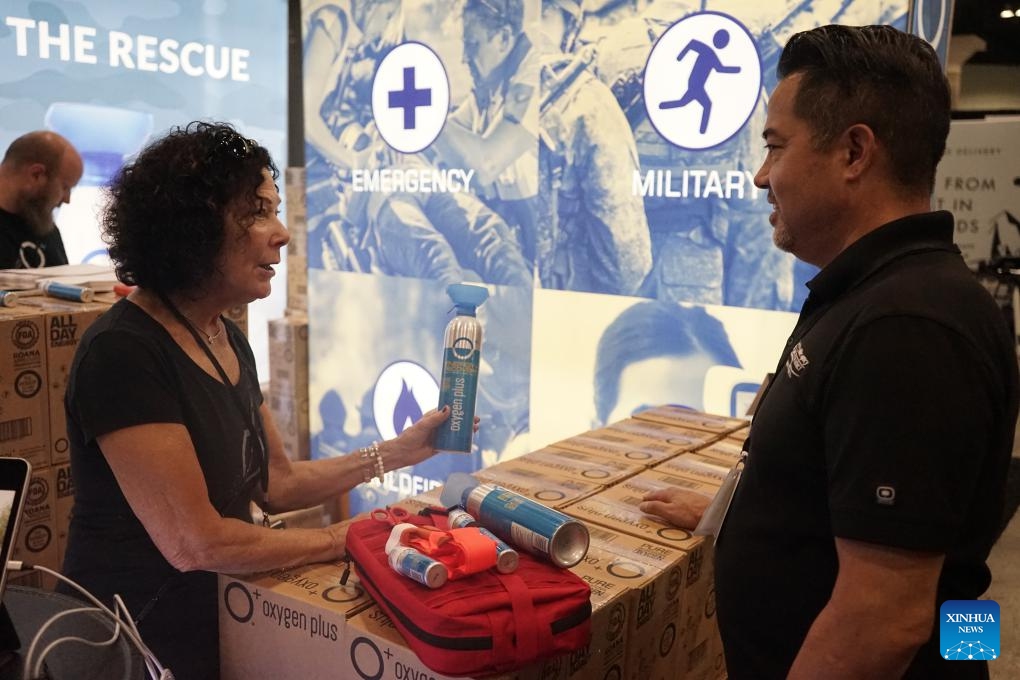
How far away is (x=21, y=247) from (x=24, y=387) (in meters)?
1.29

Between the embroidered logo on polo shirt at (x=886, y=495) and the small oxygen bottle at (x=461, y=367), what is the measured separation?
80cm

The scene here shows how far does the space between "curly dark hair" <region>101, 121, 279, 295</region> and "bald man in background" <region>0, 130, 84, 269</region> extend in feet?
6.47

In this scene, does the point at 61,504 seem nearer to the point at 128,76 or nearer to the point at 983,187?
the point at 983,187

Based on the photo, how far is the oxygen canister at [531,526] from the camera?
1.21 meters

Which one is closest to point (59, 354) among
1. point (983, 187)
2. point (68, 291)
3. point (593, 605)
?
point (68, 291)

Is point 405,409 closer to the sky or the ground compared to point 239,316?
closer to the ground

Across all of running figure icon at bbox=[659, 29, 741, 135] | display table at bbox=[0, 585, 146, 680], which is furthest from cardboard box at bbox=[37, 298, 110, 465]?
running figure icon at bbox=[659, 29, 741, 135]

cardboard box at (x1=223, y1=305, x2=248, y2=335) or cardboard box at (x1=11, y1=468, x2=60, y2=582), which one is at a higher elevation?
cardboard box at (x1=223, y1=305, x2=248, y2=335)

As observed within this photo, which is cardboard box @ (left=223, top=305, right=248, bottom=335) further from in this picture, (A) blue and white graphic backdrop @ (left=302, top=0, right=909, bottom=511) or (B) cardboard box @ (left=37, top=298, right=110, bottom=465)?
(A) blue and white graphic backdrop @ (left=302, top=0, right=909, bottom=511)

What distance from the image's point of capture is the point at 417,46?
399 centimetres

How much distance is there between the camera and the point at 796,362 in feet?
3.55

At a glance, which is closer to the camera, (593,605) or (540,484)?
(593,605)

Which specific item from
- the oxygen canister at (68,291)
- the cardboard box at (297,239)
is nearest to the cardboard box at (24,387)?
the oxygen canister at (68,291)

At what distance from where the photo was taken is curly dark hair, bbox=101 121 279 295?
1564 millimetres
